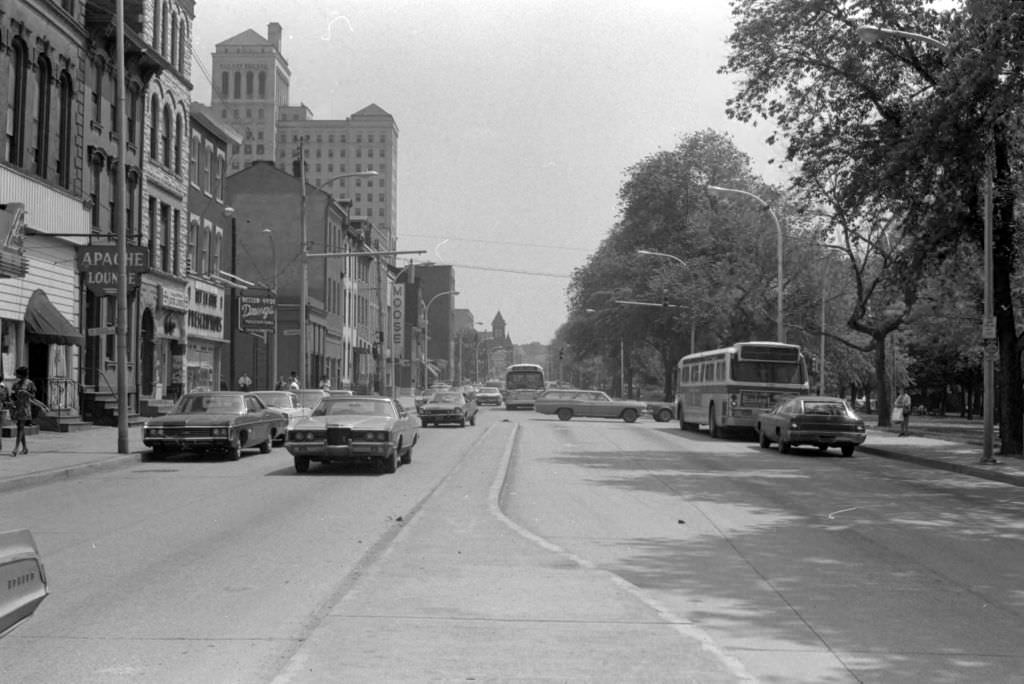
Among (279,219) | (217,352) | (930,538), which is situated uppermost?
(279,219)

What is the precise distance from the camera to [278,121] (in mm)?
131500

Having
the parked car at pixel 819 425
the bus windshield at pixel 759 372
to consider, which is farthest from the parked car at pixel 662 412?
the parked car at pixel 819 425

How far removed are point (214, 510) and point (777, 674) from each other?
9.54m

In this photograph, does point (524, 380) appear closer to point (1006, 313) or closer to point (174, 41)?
point (174, 41)

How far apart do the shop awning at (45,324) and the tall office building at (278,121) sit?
95.2m

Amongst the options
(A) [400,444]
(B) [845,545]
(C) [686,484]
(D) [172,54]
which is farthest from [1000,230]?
(D) [172,54]

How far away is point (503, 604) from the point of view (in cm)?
830

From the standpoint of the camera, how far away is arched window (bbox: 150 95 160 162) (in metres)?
39.6

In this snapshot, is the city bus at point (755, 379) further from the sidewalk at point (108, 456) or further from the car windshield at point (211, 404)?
the car windshield at point (211, 404)

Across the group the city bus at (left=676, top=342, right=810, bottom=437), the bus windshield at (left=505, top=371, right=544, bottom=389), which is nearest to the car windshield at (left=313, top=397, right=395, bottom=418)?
the city bus at (left=676, top=342, right=810, bottom=437)

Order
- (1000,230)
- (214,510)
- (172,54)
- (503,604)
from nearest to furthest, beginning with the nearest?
(503,604) < (214,510) < (1000,230) < (172,54)

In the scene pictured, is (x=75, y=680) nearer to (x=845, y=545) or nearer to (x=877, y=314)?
(x=845, y=545)

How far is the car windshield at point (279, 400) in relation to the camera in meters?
29.3

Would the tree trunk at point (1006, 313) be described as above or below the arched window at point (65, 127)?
below
